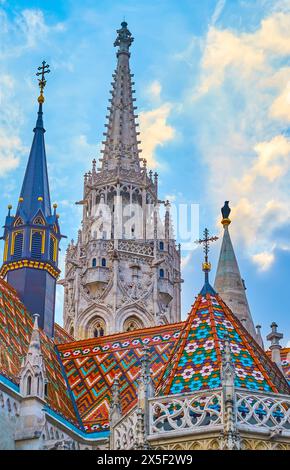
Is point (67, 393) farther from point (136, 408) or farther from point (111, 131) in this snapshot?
point (111, 131)

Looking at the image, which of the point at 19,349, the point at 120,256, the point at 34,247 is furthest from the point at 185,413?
the point at 120,256

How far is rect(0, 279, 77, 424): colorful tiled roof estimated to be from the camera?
1825 cm

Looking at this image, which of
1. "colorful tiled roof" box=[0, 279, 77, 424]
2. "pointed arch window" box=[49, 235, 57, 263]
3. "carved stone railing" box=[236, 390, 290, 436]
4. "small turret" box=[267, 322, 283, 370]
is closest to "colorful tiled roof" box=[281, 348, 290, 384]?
"small turret" box=[267, 322, 283, 370]

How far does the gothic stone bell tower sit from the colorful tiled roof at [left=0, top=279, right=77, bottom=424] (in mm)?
14327

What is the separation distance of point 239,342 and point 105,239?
2293cm

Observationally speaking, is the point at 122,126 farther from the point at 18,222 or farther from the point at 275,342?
the point at 275,342

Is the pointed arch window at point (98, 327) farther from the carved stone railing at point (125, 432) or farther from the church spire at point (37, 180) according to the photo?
the carved stone railing at point (125, 432)

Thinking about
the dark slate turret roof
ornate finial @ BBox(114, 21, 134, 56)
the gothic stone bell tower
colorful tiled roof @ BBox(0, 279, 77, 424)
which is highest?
ornate finial @ BBox(114, 21, 134, 56)

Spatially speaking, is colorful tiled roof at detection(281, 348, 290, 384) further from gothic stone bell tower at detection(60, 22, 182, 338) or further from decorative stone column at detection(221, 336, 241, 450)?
gothic stone bell tower at detection(60, 22, 182, 338)

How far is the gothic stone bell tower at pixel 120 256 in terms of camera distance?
3706 cm

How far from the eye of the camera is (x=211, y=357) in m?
15.6

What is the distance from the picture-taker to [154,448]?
552 inches

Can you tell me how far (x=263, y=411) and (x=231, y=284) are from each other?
42.5ft

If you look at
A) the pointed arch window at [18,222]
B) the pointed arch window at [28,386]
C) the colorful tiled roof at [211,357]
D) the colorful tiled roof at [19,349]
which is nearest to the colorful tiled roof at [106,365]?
the colorful tiled roof at [19,349]
